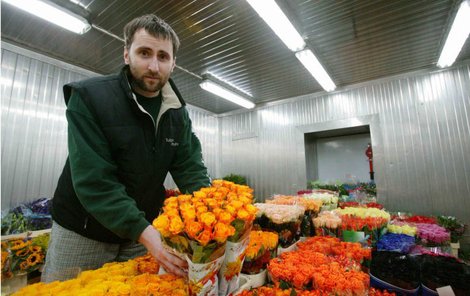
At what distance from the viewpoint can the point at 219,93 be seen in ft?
17.1

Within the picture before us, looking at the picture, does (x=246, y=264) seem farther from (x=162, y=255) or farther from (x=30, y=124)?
(x=30, y=124)

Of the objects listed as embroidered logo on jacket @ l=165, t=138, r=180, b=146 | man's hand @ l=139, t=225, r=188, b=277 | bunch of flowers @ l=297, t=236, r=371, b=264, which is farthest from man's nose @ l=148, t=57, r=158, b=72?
bunch of flowers @ l=297, t=236, r=371, b=264

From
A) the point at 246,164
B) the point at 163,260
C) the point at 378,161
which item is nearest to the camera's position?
the point at 163,260

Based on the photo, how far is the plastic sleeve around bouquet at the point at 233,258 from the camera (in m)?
0.88

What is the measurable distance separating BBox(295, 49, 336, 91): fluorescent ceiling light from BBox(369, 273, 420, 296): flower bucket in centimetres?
331

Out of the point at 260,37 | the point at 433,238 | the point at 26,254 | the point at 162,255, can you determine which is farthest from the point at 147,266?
the point at 260,37

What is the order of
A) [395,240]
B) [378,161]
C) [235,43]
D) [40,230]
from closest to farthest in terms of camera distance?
[395,240], [40,230], [235,43], [378,161]

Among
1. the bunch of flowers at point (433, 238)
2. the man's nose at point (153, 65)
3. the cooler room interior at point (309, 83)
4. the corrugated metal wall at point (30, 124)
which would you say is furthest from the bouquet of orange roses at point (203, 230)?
the corrugated metal wall at point (30, 124)

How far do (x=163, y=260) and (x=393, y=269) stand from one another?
111 cm

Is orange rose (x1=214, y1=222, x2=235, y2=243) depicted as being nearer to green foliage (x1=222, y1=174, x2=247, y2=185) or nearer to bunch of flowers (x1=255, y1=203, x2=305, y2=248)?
bunch of flowers (x1=255, y1=203, x2=305, y2=248)

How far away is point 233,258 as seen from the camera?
0.90 m

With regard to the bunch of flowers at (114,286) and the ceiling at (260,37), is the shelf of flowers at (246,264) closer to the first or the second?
the bunch of flowers at (114,286)

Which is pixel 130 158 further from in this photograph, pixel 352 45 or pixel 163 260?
pixel 352 45

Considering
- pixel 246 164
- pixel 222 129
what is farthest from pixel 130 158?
pixel 222 129
